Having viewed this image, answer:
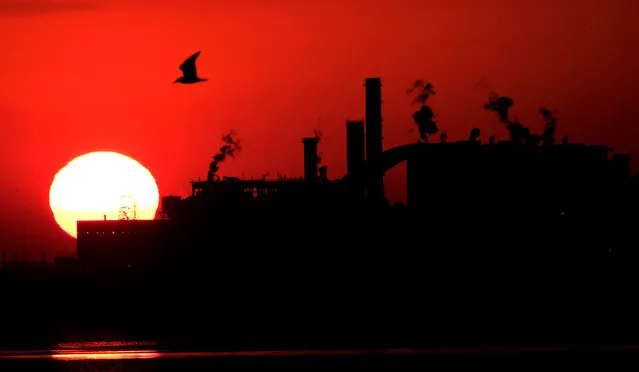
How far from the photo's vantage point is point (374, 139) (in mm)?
56656

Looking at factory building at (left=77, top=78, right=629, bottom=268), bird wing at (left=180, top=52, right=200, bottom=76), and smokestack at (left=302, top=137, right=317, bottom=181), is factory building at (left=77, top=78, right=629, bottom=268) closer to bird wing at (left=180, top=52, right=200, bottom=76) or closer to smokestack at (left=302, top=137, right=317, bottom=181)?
smokestack at (left=302, top=137, right=317, bottom=181)

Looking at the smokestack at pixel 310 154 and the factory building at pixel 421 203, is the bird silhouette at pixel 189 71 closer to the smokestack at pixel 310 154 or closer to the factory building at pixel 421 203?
the factory building at pixel 421 203

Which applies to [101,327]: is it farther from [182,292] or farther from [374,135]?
[374,135]

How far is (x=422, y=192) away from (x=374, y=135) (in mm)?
7371

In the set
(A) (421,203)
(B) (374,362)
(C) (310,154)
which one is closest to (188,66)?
(B) (374,362)

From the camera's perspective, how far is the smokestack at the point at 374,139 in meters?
56.2

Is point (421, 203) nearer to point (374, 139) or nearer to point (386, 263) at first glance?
point (374, 139)

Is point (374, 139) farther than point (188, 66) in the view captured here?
Yes

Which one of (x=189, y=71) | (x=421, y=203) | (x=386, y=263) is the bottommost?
(x=386, y=263)

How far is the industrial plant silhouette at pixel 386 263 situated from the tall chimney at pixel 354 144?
144mm

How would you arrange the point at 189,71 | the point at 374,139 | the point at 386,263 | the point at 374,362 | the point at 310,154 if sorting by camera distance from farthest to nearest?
1. the point at 310,154
2. the point at 374,139
3. the point at 386,263
4. the point at 189,71
5. the point at 374,362

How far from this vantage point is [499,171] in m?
50.8

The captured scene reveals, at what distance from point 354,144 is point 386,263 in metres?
26.7

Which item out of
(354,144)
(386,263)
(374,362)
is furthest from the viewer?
(354,144)
